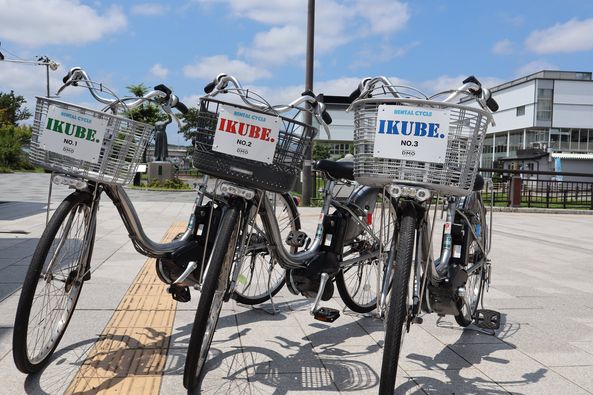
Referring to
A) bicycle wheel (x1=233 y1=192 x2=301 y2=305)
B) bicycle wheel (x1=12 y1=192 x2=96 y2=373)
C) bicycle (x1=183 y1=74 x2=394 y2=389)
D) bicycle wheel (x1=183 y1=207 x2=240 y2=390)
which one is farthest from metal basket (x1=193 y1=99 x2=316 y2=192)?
bicycle wheel (x1=233 y1=192 x2=301 y2=305)

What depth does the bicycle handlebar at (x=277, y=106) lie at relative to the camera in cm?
288

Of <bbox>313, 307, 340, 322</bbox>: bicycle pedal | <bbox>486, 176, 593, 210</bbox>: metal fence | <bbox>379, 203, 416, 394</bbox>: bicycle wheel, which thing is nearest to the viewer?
<bbox>379, 203, 416, 394</bbox>: bicycle wheel

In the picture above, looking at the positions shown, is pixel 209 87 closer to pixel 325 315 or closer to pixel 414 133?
pixel 414 133

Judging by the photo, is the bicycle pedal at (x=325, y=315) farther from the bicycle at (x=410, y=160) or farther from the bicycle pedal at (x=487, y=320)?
the bicycle pedal at (x=487, y=320)

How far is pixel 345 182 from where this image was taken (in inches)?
158

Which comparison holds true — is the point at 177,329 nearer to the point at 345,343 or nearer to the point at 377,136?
the point at 345,343

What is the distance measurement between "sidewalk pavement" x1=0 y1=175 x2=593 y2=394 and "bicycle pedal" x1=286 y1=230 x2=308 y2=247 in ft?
1.93

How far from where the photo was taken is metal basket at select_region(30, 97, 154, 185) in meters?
2.74

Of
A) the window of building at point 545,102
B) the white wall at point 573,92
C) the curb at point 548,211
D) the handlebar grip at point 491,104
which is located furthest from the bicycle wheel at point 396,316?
the white wall at point 573,92

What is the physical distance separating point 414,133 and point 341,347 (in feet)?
5.50

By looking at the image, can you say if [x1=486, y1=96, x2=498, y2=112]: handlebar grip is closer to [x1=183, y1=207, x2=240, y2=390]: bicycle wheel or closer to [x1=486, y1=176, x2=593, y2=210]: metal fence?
[x1=183, y1=207, x2=240, y2=390]: bicycle wheel

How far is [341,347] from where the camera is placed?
11.8 ft

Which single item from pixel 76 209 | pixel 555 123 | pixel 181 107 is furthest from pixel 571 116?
pixel 76 209

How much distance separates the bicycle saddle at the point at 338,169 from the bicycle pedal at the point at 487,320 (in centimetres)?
125
